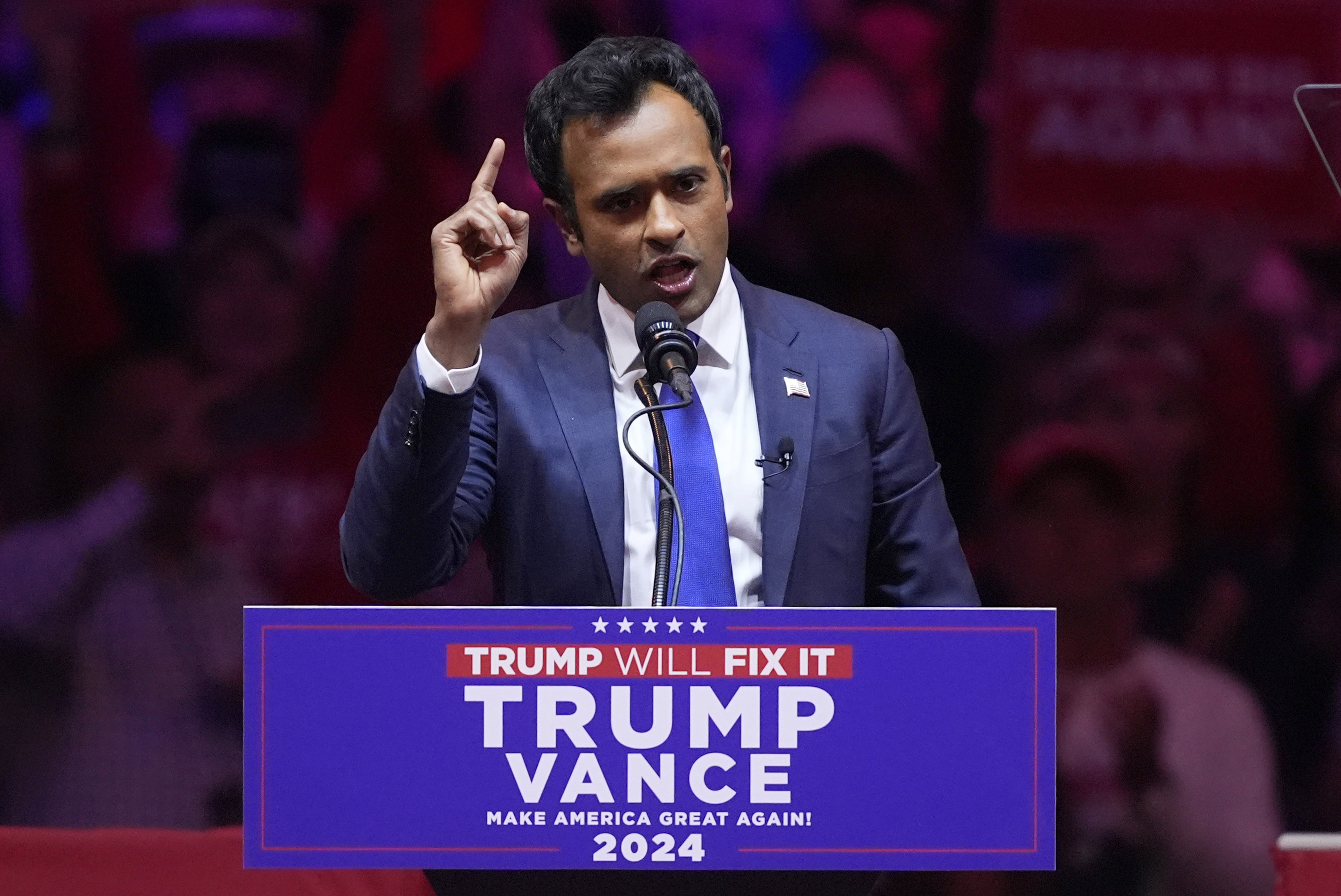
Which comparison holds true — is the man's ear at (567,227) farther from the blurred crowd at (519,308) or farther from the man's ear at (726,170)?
the blurred crowd at (519,308)

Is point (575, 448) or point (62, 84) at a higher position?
point (62, 84)

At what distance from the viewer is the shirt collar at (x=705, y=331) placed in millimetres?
1905

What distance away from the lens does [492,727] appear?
1.46 m

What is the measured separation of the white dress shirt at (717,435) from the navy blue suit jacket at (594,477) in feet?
0.05

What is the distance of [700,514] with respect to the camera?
1.75 m

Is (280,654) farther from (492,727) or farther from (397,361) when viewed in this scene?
(397,361)

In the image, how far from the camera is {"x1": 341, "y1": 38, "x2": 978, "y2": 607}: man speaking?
1724 millimetres

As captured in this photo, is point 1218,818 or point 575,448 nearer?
point 575,448

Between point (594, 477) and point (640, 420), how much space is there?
0.31 feet

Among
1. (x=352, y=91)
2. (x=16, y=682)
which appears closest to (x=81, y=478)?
(x=16, y=682)

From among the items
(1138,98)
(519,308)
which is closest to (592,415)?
(519,308)

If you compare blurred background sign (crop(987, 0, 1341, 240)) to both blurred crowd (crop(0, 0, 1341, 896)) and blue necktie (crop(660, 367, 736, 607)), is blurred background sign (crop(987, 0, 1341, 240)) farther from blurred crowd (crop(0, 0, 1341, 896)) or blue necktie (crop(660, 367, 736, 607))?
blue necktie (crop(660, 367, 736, 607))

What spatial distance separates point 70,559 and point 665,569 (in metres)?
2.51

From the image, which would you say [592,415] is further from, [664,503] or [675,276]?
[664,503]
